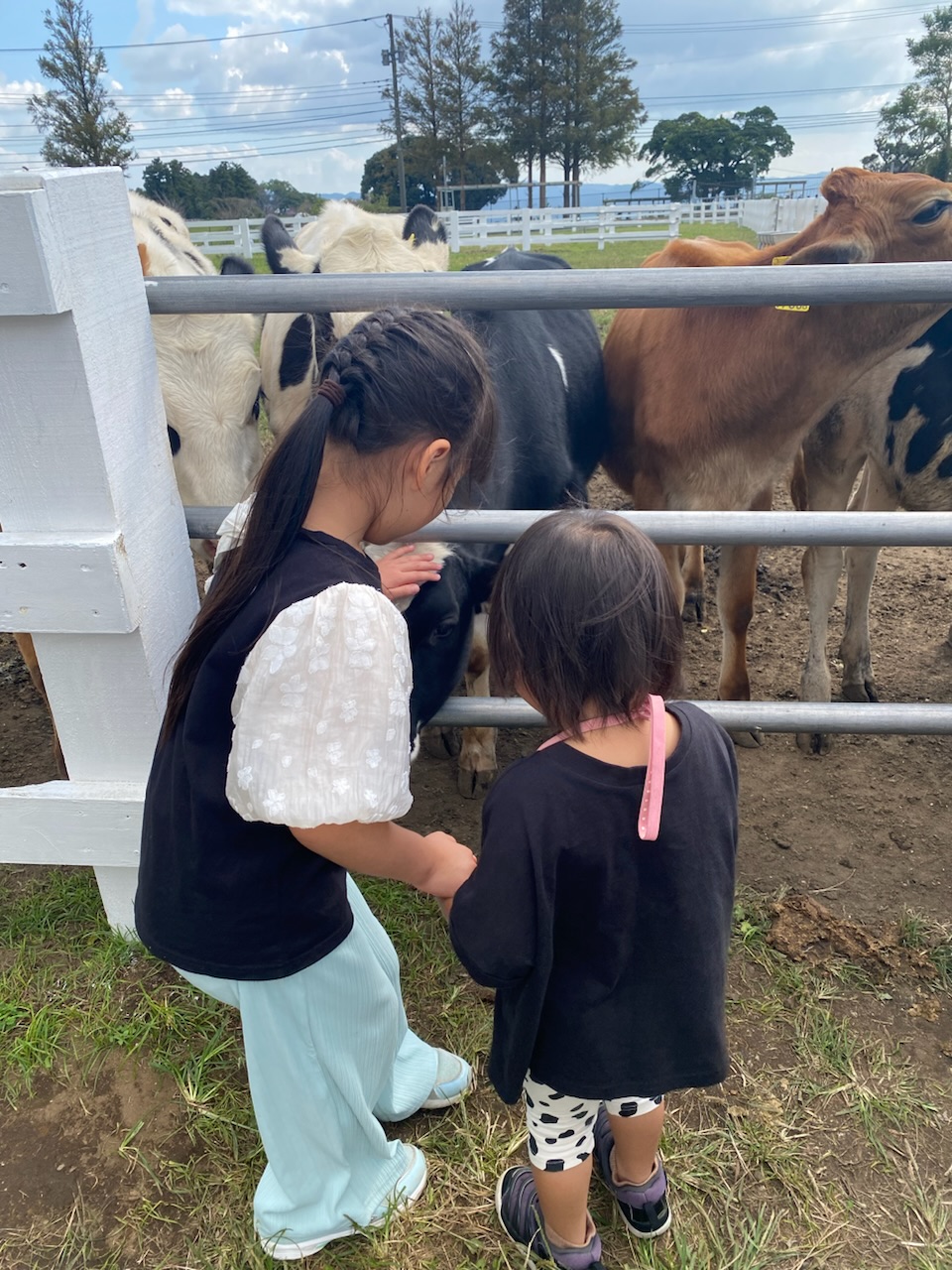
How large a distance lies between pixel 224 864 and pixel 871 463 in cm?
328

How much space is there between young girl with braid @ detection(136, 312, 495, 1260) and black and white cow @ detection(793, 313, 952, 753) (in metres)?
2.33

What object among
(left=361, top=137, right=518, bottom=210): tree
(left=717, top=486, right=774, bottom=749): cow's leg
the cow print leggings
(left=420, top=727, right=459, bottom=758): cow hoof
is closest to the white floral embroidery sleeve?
the cow print leggings

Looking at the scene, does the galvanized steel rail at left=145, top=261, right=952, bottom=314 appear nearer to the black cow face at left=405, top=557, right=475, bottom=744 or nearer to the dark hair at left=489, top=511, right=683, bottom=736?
the black cow face at left=405, top=557, right=475, bottom=744

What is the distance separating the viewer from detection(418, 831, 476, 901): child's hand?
1.33 meters

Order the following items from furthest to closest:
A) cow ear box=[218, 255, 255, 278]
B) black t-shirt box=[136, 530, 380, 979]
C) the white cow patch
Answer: the white cow patch
cow ear box=[218, 255, 255, 278]
black t-shirt box=[136, 530, 380, 979]

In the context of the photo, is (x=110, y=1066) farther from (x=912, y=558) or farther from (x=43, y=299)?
(x=912, y=558)

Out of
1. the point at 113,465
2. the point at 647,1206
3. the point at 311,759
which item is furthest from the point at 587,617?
the point at 647,1206

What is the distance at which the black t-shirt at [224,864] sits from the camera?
4.01 feet

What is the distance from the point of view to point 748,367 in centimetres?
302

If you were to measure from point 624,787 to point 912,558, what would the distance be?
429 centimetres

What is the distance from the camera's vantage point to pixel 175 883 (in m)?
1.35

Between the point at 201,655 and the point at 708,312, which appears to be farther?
the point at 708,312

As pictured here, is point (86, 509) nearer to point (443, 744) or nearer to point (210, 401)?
point (210, 401)

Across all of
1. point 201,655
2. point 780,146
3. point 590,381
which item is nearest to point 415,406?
point 201,655
